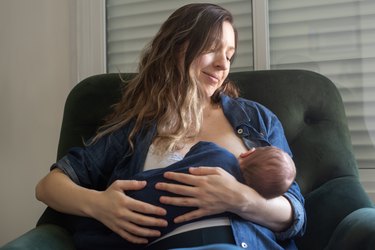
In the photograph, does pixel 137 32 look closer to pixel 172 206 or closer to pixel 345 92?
pixel 345 92

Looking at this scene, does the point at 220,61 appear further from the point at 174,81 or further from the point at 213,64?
the point at 174,81

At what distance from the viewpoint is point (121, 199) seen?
1125 mm

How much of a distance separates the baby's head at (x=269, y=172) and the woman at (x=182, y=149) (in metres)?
0.03

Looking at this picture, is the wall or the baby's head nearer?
the baby's head

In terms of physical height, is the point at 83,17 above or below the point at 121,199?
above

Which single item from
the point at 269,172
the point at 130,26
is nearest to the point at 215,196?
the point at 269,172

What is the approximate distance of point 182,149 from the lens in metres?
1.28

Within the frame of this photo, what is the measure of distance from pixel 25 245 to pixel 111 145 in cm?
41

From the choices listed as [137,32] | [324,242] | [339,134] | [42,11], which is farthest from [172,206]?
[42,11]

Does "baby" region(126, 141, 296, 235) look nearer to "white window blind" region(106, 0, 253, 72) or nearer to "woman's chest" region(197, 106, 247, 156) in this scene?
"woman's chest" region(197, 106, 247, 156)

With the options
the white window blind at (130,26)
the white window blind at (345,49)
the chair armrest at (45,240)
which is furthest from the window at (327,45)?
the chair armrest at (45,240)

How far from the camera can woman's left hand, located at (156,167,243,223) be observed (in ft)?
3.58

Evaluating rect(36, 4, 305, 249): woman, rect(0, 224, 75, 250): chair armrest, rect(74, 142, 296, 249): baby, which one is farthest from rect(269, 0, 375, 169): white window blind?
rect(0, 224, 75, 250): chair armrest

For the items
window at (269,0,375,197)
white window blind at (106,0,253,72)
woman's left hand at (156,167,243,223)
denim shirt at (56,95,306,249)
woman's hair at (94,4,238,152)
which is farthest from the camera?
white window blind at (106,0,253,72)
